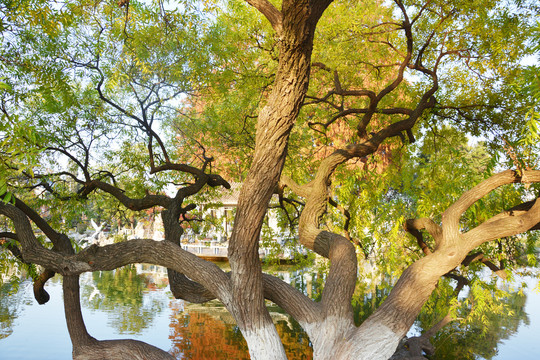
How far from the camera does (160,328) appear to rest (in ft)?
34.8

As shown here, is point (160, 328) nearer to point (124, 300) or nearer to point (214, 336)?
point (214, 336)

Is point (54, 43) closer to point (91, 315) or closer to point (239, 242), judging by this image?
point (239, 242)

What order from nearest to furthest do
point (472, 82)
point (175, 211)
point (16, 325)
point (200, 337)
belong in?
point (175, 211)
point (472, 82)
point (200, 337)
point (16, 325)

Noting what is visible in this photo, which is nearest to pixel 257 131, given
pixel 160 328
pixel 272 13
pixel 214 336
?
pixel 272 13

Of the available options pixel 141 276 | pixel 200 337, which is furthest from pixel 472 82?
pixel 141 276

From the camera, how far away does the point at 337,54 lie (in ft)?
21.5

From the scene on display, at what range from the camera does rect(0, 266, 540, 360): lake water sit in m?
9.13

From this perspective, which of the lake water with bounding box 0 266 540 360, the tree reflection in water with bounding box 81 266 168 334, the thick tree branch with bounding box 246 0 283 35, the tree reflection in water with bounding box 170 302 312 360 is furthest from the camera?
the tree reflection in water with bounding box 81 266 168 334

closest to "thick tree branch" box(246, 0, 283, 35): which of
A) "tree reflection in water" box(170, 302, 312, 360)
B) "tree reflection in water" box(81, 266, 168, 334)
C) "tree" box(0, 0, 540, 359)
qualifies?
"tree" box(0, 0, 540, 359)

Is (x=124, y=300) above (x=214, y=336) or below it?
above

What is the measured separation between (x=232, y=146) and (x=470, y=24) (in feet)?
15.6

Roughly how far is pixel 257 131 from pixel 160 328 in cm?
828

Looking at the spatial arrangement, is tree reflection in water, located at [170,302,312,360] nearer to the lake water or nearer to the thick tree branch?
the lake water

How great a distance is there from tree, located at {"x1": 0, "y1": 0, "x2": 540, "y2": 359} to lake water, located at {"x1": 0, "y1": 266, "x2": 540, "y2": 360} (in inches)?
117
